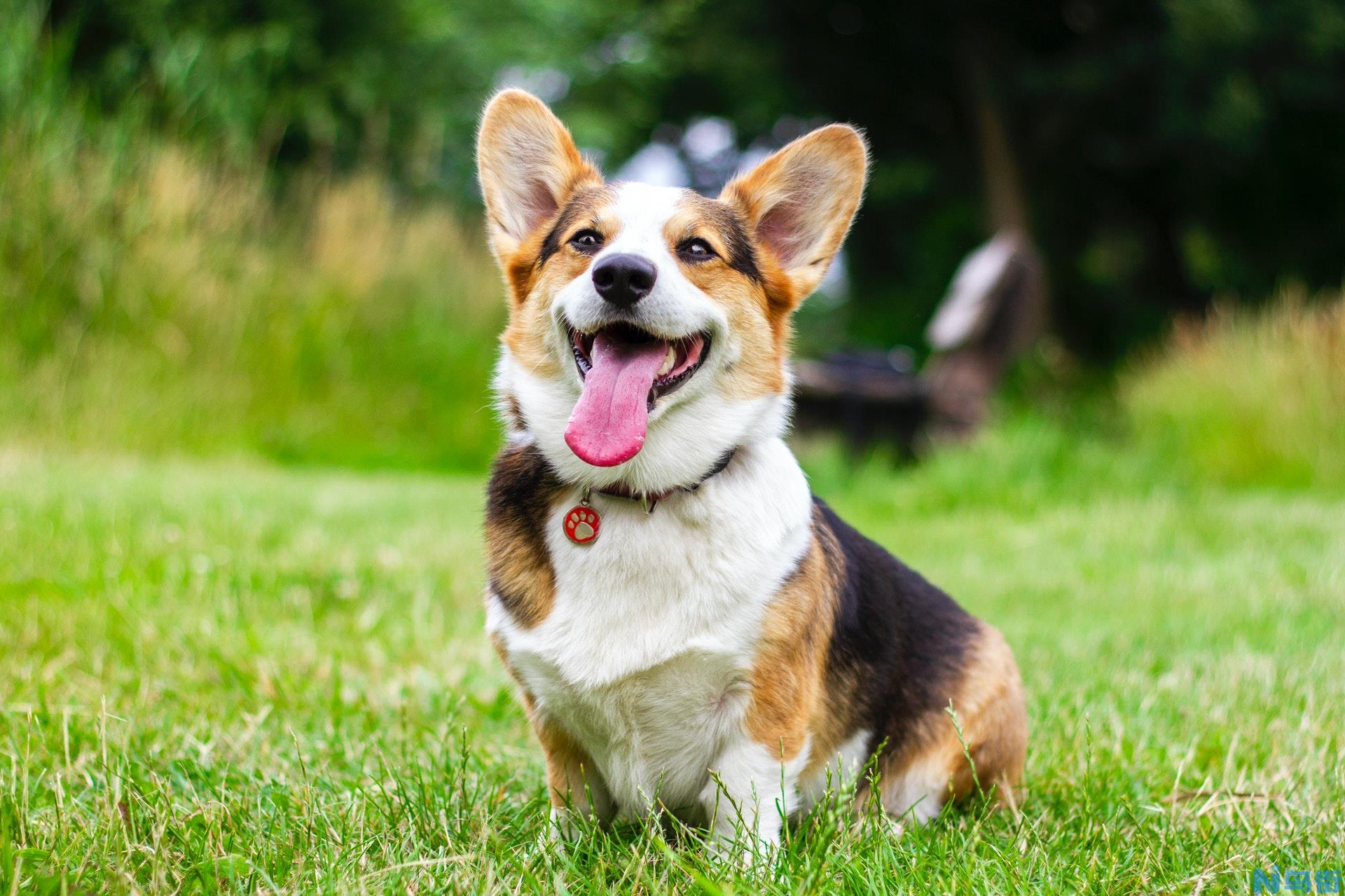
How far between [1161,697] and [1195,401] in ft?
19.3

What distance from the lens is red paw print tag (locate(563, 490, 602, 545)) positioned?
215 centimetres

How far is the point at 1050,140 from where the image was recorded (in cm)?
1452

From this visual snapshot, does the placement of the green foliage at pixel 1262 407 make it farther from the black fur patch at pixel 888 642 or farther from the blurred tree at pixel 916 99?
the black fur patch at pixel 888 642

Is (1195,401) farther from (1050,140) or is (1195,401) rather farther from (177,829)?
(177,829)

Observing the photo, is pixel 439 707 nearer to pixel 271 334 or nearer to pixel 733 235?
pixel 733 235

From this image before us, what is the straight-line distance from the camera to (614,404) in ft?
7.30

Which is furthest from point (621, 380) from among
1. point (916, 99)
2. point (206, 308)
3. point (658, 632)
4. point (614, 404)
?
point (916, 99)

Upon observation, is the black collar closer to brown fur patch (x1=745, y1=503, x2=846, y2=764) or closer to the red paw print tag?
the red paw print tag

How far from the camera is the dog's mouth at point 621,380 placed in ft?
7.06

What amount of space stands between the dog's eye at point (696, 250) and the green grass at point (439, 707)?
3.90 feet

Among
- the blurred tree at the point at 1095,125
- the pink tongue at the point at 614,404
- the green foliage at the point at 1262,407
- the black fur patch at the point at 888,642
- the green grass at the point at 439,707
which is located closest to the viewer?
the green grass at the point at 439,707

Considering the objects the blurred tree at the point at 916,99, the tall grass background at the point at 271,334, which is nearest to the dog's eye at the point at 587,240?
the tall grass background at the point at 271,334

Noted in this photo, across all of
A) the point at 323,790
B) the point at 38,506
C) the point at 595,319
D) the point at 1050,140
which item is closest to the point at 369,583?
the point at 38,506

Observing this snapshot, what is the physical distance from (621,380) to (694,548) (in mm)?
388
